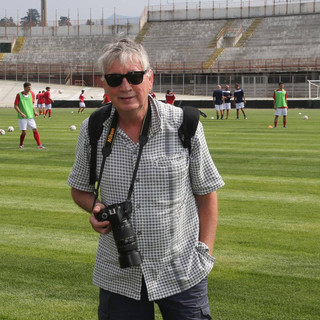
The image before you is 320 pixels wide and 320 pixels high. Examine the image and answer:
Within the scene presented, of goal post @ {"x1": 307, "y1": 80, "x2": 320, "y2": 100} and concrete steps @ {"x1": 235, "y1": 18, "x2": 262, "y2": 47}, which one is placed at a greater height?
concrete steps @ {"x1": 235, "y1": 18, "x2": 262, "y2": 47}

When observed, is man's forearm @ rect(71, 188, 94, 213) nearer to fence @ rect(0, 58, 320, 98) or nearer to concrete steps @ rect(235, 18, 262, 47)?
fence @ rect(0, 58, 320, 98)

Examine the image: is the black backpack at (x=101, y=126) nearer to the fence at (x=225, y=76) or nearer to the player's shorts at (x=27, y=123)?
the player's shorts at (x=27, y=123)

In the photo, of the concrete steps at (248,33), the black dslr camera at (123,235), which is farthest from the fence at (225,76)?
the black dslr camera at (123,235)

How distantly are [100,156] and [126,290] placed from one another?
69 centimetres

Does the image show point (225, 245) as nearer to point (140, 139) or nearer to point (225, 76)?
point (140, 139)

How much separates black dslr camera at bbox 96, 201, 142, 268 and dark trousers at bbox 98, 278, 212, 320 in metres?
0.19

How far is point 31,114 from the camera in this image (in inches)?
843

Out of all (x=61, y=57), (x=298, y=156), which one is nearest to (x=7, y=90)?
(x=61, y=57)

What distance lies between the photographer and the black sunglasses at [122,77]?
357 cm

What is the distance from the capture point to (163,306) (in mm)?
3668

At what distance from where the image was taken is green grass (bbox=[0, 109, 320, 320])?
21.1ft

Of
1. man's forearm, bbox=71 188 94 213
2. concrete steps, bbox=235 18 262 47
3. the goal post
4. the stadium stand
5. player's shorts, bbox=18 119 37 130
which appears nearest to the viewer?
man's forearm, bbox=71 188 94 213

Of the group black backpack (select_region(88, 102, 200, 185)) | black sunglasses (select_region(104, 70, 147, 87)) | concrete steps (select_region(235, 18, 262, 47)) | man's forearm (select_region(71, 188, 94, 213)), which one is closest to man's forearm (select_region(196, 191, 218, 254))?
black backpack (select_region(88, 102, 200, 185))

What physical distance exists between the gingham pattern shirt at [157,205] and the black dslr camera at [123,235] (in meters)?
0.10
